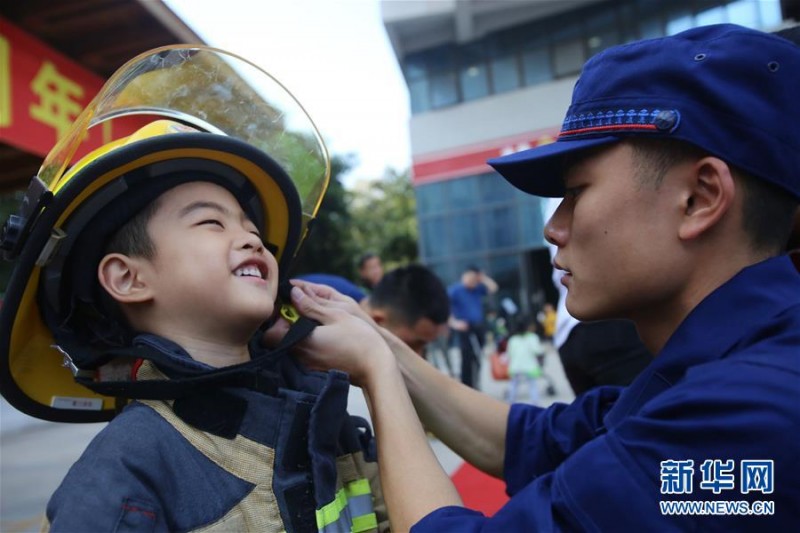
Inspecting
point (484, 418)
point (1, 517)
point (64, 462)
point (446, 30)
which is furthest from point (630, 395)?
point (446, 30)

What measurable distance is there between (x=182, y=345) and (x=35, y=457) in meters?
5.82

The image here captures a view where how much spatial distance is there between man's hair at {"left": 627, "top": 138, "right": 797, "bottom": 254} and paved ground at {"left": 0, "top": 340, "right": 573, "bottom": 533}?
353cm

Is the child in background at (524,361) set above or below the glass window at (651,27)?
below

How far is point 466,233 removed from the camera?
18641 mm

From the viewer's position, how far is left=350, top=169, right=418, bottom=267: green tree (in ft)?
88.7

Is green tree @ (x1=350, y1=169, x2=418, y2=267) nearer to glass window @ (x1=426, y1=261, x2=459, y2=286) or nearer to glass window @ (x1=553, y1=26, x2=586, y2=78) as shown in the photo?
glass window @ (x1=426, y1=261, x2=459, y2=286)

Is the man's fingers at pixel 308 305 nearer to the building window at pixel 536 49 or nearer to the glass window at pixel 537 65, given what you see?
the building window at pixel 536 49

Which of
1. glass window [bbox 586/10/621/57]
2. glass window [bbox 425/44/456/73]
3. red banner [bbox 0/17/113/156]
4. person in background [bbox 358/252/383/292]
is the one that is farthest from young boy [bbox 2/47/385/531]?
glass window [bbox 425/44/456/73]

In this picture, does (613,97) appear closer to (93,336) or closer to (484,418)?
(484,418)

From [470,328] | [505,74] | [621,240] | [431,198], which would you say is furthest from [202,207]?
[505,74]

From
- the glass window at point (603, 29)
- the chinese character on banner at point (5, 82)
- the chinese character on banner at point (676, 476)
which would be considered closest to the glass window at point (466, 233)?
the glass window at point (603, 29)

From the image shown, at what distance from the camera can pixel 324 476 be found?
4.04 feet

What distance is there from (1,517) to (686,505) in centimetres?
441

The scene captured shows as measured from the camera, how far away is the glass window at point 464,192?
1850cm
